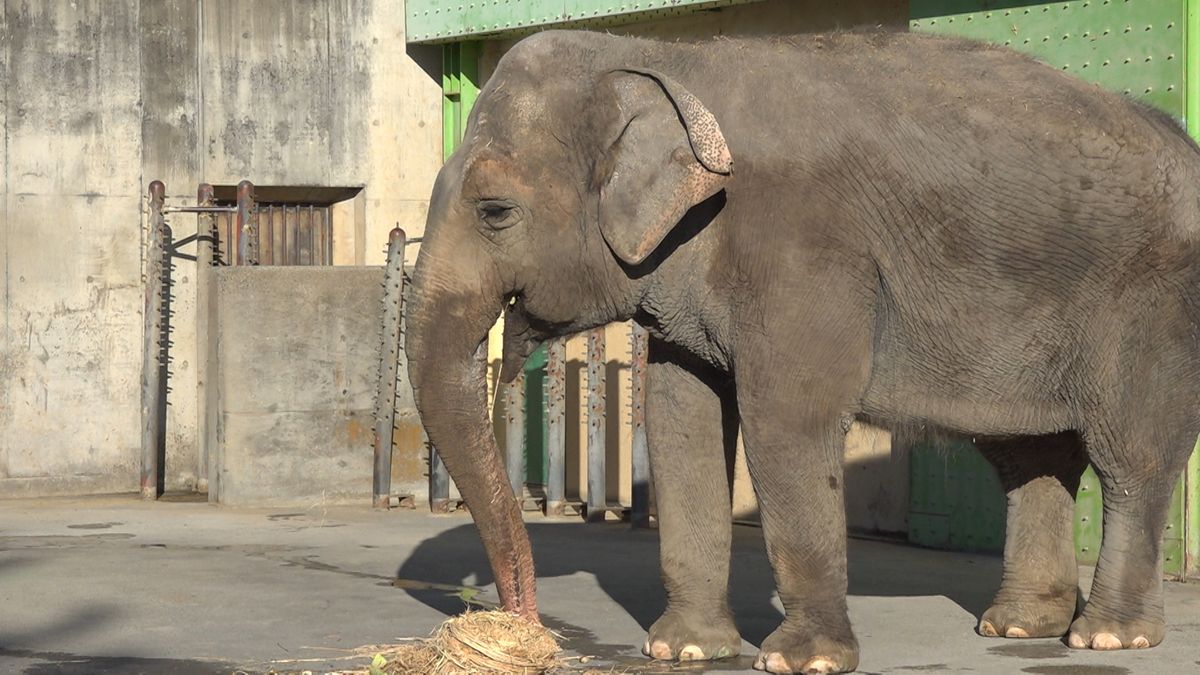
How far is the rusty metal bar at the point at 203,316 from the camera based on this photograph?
14.2m

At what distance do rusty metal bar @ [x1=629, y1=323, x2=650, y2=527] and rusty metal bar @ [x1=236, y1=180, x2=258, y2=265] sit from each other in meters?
2.99

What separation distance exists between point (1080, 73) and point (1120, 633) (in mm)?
3698

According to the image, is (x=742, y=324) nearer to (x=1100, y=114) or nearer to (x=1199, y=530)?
(x=1100, y=114)

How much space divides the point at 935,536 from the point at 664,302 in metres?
4.55

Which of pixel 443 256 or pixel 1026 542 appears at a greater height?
pixel 443 256

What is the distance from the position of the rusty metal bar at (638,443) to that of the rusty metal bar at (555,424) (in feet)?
1.95

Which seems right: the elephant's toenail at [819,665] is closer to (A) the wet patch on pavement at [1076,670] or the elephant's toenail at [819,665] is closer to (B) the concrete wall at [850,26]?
(A) the wet patch on pavement at [1076,670]

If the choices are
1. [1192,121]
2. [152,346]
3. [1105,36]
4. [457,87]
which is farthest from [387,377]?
[1192,121]

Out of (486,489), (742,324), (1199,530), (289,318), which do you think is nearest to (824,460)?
(742,324)

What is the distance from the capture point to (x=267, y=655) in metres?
7.43

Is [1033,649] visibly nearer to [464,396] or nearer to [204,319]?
[464,396]

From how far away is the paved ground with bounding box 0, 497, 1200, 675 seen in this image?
750 centimetres

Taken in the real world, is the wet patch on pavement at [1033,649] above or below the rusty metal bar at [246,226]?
below

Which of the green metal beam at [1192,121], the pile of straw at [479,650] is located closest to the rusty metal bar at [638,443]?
the green metal beam at [1192,121]
